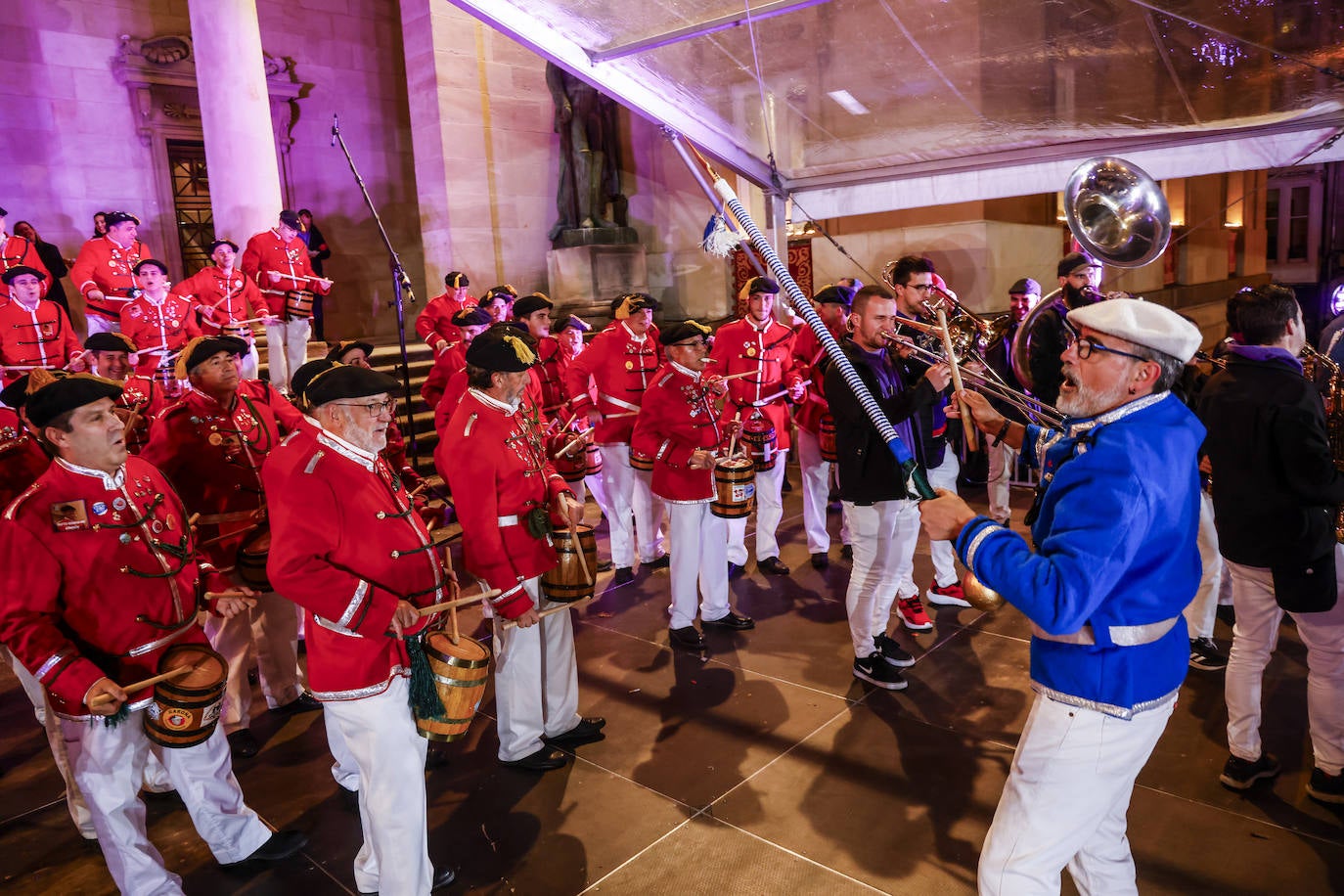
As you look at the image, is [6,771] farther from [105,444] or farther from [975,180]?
A: [975,180]

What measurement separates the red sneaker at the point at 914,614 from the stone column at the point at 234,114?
9.11m

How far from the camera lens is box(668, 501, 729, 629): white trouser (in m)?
6.12

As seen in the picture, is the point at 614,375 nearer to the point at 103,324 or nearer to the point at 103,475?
the point at 103,475

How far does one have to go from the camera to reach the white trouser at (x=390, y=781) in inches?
132

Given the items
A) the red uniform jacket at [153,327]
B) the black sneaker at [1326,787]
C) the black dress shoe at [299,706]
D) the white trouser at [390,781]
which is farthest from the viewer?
the red uniform jacket at [153,327]

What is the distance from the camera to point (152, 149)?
13.7 meters

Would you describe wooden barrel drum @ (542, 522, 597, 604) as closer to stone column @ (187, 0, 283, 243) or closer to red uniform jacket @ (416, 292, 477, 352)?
red uniform jacket @ (416, 292, 477, 352)

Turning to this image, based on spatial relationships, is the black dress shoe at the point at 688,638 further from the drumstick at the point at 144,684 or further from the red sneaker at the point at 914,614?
the drumstick at the point at 144,684

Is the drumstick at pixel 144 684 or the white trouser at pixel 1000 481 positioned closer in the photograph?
the drumstick at pixel 144 684

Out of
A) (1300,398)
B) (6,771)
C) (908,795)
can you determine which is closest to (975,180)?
(1300,398)

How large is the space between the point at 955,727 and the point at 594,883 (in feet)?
7.19

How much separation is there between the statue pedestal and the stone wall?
3633 millimetres

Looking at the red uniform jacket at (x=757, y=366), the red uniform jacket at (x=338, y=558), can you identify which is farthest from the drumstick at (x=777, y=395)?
the red uniform jacket at (x=338, y=558)

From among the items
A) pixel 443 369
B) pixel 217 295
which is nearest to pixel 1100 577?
pixel 443 369
